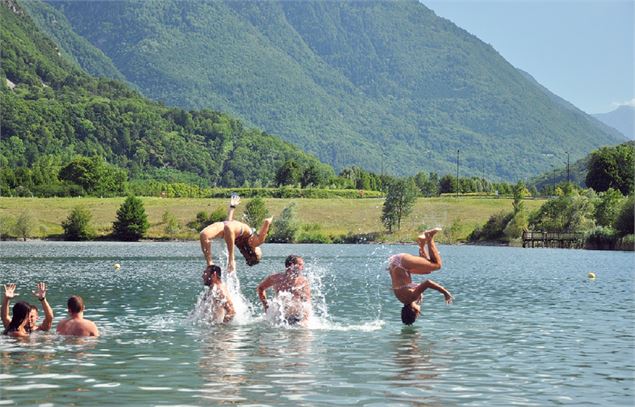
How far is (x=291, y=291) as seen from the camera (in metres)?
30.7

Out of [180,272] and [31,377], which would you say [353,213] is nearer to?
[180,272]

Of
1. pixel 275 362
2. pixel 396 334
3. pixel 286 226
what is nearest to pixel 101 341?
pixel 275 362

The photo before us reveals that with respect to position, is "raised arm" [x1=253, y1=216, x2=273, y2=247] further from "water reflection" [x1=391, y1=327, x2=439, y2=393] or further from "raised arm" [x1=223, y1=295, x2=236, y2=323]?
"water reflection" [x1=391, y1=327, x2=439, y2=393]

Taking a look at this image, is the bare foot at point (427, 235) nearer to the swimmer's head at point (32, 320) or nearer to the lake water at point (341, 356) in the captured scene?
the lake water at point (341, 356)

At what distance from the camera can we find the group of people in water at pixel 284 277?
29453mm

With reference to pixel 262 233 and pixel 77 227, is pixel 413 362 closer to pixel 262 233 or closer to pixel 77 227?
pixel 262 233

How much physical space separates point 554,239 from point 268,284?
118 m

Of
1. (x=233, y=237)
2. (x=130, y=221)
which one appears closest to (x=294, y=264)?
(x=233, y=237)

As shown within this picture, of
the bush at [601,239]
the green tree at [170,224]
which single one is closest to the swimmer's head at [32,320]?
the bush at [601,239]

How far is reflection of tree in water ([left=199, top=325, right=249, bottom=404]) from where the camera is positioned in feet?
62.7

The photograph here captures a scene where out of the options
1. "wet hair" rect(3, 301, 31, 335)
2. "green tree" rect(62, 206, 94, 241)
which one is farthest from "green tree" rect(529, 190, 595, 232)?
"wet hair" rect(3, 301, 31, 335)

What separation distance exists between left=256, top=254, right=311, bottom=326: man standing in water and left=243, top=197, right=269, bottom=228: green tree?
137768 mm

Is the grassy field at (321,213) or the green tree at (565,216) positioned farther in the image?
the grassy field at (321,213)

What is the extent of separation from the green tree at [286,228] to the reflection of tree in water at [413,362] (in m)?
132
